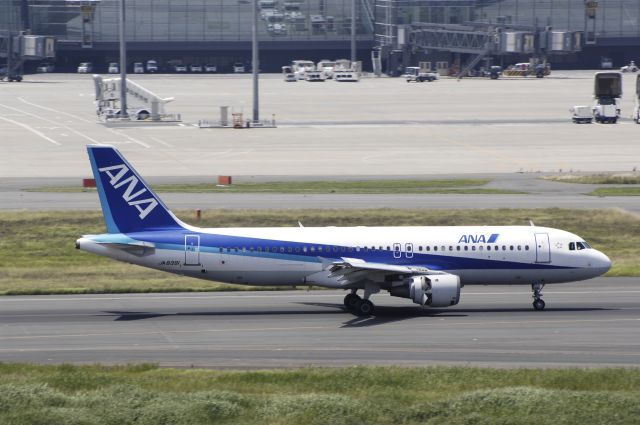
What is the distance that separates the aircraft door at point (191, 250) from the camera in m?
49.0

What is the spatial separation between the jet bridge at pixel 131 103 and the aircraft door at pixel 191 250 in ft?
325

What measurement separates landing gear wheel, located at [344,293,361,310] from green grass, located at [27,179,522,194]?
38.9 metres

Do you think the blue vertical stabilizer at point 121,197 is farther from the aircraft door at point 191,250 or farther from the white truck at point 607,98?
the white truck at point 607,98

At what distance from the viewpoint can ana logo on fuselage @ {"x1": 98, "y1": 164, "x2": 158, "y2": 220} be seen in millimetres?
49188

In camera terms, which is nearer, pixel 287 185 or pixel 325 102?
pixel 287 185

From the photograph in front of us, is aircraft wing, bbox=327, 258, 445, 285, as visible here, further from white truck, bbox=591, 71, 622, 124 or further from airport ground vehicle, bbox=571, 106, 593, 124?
white truck, bbox=591, 71, 622, 124

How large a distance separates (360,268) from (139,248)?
31.0 ft

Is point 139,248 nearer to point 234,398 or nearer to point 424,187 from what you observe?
point 234,398

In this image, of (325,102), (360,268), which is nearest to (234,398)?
(360,268)

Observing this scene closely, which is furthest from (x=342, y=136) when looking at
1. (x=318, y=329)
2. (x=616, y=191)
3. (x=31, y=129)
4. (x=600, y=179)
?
(x=318, y=329)

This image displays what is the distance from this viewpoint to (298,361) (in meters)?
39.5

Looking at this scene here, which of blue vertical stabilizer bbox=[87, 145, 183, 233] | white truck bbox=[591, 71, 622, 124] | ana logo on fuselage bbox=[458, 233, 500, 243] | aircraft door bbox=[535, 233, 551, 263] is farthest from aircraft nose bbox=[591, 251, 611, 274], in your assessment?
white truck bbox=[591, 71, 622, 124]

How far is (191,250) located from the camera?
49.0 metres

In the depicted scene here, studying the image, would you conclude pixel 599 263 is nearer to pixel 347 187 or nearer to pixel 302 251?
pixel 302 251
